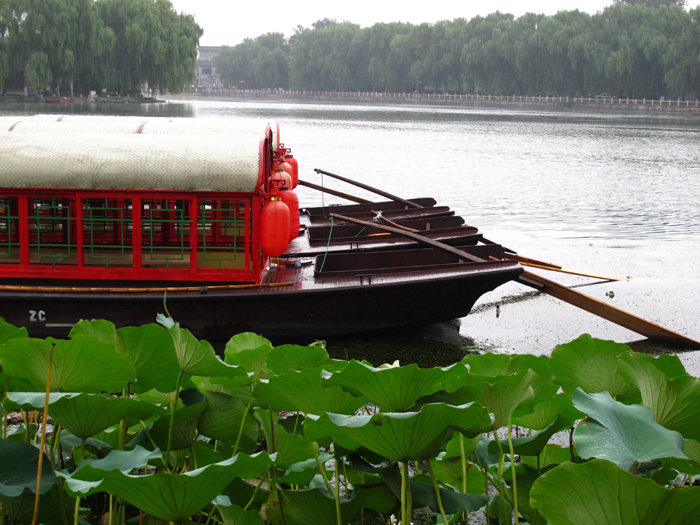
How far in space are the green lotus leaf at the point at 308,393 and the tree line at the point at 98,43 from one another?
4660cm

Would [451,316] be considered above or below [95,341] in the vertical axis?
below

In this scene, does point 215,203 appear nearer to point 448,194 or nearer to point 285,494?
point 285,494

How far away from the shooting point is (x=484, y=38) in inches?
3364

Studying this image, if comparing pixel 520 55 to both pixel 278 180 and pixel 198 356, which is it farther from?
pixel 198 356

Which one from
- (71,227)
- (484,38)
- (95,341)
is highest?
(484,38)

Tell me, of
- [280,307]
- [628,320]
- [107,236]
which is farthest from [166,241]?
[628,320]

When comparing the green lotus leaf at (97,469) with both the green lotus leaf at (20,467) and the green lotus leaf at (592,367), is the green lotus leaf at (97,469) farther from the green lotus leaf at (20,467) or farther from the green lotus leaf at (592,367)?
the green lotus leaf at (592,367)

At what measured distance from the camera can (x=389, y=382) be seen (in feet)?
5.85

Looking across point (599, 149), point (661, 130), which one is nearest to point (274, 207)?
point (599, 149)

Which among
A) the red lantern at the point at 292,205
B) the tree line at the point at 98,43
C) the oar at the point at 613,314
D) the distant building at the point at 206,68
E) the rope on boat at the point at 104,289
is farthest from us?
the distant building at the point at 206,68

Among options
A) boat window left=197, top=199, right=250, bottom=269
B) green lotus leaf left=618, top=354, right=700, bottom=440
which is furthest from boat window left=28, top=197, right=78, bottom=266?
green lotus leaf left=618, top=354, right=700, bottom=440

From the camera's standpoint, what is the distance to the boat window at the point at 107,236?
689 centimetres

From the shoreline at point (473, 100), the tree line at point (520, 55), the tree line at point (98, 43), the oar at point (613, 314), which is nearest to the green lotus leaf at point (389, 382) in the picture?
the oar at point (613, 314)

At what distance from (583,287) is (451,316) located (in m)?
3.31
